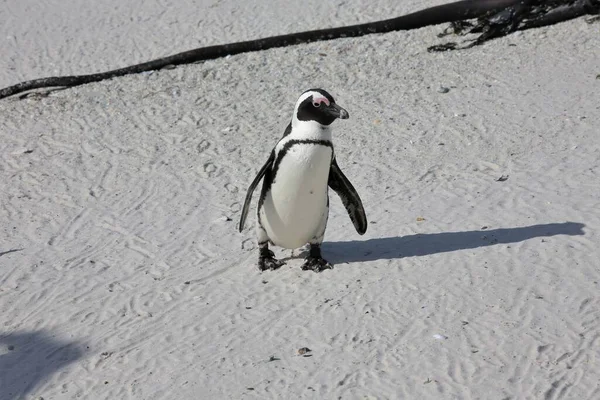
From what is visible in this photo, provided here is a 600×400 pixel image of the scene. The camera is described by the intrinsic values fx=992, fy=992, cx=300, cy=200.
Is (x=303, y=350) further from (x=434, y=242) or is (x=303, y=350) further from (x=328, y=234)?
(x=328, y=234)

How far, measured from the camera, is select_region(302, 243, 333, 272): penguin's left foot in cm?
486

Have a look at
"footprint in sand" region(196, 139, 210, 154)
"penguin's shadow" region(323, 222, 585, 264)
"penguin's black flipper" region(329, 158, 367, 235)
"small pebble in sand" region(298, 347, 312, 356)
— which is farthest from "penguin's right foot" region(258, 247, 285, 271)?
"footprint in sand" region(196, 139, 210, 154)

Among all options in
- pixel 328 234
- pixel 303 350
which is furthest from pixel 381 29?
pixel 303 350

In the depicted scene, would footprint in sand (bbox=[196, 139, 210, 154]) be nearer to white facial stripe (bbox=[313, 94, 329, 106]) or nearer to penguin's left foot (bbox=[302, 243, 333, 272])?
penguin's left foot (bbox=[302, 243, 333, 272])

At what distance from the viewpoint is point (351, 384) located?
12.5ft

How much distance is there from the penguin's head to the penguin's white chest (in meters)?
0.13

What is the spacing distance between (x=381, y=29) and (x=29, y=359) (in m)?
5.22

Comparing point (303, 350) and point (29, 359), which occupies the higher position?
point (303, 350)

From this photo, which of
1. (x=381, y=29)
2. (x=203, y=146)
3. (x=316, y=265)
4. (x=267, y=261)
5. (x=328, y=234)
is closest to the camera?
(x=316, y=265)

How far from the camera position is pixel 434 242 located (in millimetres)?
5047

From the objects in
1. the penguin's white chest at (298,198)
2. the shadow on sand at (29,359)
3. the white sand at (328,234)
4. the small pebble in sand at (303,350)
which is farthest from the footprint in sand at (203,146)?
the small pebble in sand at (303,350)

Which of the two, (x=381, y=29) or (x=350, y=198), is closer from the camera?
(x=350, y=198)

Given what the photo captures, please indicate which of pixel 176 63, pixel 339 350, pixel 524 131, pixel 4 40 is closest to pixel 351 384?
pixel 339 350

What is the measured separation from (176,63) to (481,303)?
4.68m
